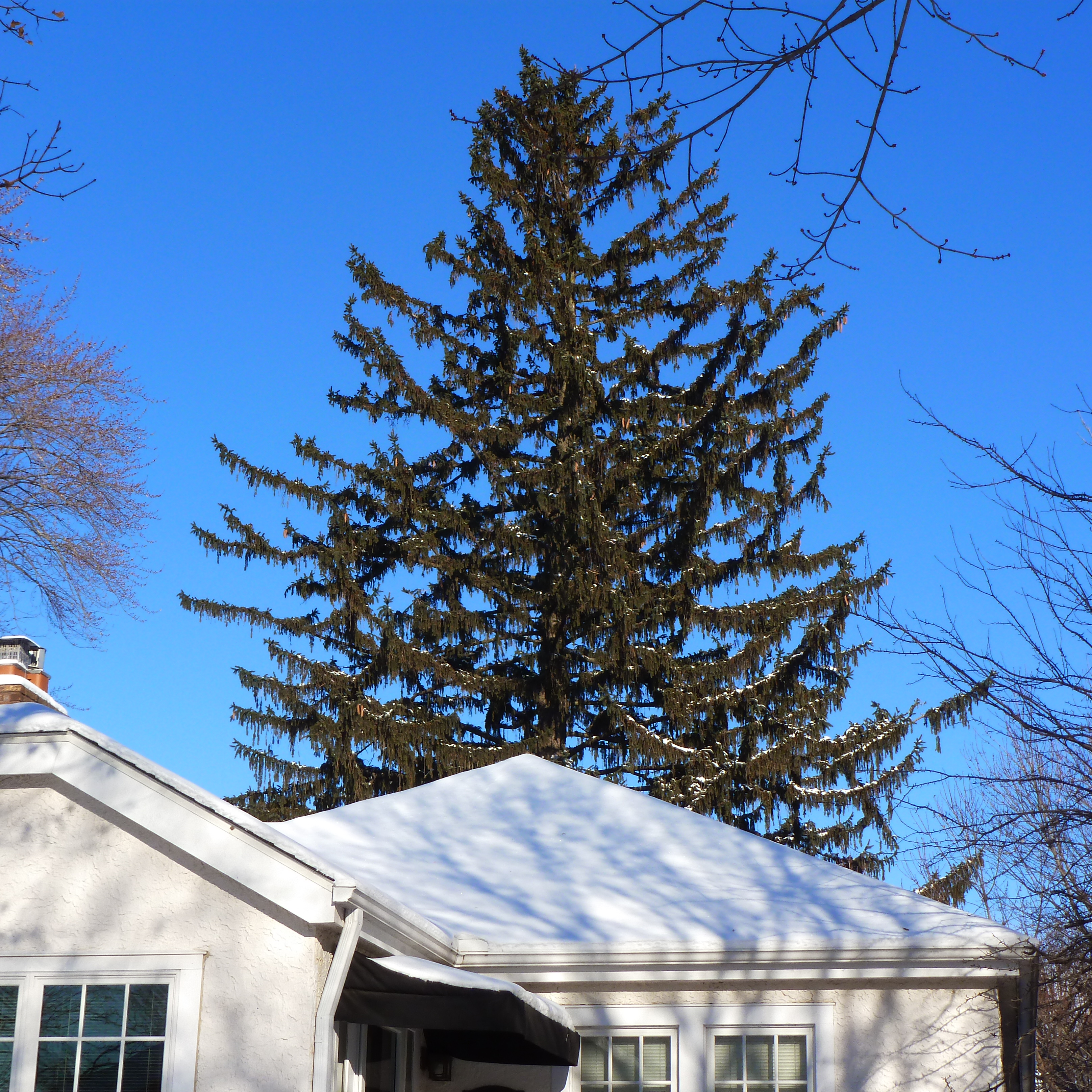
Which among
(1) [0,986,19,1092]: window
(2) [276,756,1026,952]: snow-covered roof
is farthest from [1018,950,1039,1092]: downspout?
(1) [0,986,19,1092]: window

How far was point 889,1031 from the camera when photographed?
7961mm

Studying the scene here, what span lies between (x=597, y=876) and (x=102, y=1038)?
4.02m

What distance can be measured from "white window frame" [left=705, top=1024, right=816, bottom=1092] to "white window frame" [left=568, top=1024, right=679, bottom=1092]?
0.68 ft

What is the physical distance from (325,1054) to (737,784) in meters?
13.2

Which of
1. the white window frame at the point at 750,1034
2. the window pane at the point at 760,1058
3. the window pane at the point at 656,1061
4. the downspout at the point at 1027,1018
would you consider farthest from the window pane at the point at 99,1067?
the downspout at the point at 1027,1018

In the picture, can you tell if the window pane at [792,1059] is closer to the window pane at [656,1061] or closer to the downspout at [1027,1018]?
the window pane at [656,1061]

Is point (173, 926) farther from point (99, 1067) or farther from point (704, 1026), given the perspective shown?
point (704, 1026)

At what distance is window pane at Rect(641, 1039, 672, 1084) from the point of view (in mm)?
8109

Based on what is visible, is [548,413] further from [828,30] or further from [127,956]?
[828,30]

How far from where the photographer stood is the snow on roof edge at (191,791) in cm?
625

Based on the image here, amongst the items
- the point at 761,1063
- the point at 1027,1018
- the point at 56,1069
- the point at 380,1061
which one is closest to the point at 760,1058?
the point at 761,1063

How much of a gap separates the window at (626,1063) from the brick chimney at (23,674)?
14.0ft

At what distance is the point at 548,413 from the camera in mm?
21172

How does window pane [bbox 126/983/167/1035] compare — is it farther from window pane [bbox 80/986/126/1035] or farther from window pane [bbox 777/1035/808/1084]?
window pane [bbox 777/1035/808/1084]
